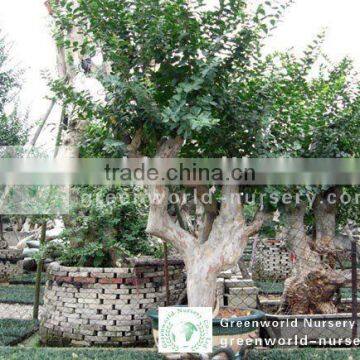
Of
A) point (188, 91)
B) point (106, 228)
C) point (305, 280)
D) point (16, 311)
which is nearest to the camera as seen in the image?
point (188, 91)

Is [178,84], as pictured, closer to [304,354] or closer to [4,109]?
[304,354]

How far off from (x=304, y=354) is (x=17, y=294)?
566 cm

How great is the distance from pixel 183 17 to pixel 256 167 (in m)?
1.32

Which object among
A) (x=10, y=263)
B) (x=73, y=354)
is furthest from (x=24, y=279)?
(x=73, y=354)

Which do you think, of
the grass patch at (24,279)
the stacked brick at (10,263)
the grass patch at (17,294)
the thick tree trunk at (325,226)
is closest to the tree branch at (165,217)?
the thick tree trunk at (325,226)

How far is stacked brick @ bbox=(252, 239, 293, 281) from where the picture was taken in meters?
10.3

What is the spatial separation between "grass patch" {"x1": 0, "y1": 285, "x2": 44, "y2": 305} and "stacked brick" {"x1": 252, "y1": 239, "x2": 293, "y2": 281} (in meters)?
4.42

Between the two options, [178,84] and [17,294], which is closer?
[178,84]

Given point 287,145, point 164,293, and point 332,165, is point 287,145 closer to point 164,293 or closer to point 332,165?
point 332,165

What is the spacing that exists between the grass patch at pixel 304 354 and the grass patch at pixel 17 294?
179 inches

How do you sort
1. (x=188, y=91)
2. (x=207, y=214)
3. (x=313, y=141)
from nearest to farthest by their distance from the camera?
(x=188, y=91)
(x=207, y=214)
(x=313, y=141)

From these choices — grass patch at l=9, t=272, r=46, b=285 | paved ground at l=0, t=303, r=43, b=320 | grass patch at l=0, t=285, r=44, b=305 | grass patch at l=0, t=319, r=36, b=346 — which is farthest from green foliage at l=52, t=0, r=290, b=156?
grass patch at l=9, t=272, r=46, b=285

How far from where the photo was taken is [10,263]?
10688mm

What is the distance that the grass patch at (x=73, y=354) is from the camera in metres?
3.92
